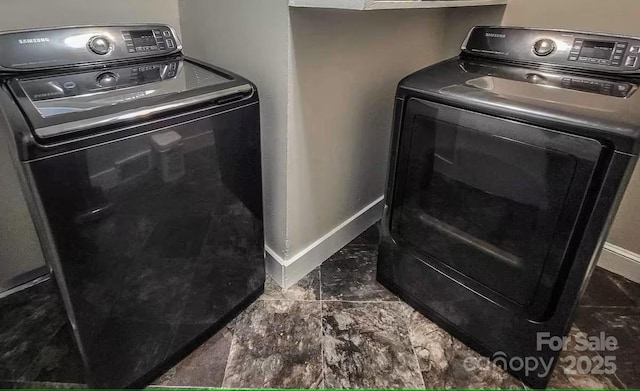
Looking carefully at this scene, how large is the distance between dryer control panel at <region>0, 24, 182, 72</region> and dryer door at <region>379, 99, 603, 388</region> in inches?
31.6

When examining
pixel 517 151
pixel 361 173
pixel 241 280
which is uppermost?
pixel 517 151

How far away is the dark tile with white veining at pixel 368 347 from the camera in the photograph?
Result: 1.14 m

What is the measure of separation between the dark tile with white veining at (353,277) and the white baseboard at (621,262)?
36.3 inches

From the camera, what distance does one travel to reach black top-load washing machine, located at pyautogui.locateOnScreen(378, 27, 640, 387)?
0.87 meters

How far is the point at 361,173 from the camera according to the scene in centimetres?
165

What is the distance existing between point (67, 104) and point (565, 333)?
131 centimetres

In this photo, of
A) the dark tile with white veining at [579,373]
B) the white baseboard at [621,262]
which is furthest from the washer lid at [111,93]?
the white baseboard at [621,262]

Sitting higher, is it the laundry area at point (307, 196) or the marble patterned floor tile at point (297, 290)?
the laundry area at point (307, 196)

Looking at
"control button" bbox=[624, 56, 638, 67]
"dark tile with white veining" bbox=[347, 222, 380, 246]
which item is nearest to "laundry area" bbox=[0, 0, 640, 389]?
"control button" bbox=[624, 56, 638, 67]

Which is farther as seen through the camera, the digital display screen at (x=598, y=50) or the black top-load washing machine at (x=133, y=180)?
the digital display screen at (x=598, y=50)

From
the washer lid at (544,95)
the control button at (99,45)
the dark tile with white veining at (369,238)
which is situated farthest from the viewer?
the dark tile with white veining at (369,238)

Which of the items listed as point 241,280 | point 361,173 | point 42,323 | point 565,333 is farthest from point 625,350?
point 42,323

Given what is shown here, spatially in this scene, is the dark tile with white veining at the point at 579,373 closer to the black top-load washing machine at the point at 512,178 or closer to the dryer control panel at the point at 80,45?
the black top-load washing machine at the point at 512,178

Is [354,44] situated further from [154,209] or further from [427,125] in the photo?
[154,209]
